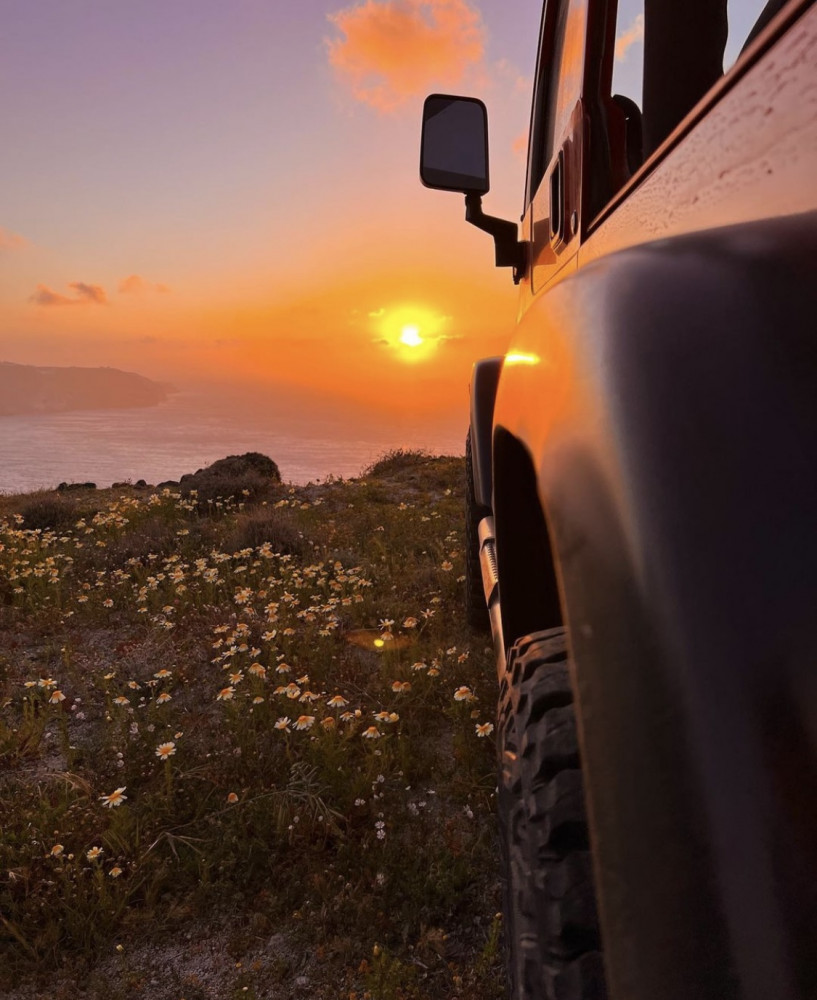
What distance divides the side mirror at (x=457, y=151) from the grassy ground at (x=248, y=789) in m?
2.27

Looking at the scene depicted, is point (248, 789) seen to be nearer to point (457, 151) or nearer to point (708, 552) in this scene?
point (708, 552)

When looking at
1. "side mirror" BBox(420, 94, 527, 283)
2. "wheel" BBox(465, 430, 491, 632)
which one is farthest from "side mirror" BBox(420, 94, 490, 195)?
"wheel" BBox(465, 430, 491, 632)

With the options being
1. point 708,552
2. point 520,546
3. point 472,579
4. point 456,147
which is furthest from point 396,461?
point 708,552

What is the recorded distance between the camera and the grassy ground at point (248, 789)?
6.57 feet

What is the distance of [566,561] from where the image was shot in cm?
82

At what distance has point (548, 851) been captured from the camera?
0.99m

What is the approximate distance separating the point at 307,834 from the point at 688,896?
84.1 inches

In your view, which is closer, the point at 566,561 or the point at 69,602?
the point at 566,561

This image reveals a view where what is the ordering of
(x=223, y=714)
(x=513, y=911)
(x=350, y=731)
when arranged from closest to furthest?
(x=513, y=911), (x=350, y=731), (x=223, y=714)

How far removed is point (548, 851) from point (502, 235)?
2758 millimetres

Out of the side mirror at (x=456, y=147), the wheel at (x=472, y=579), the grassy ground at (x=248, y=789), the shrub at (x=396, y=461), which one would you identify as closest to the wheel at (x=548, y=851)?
the grassy ground at (x=248, y=789)

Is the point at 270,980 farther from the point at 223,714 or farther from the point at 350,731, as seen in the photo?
Answer: the point at 223,714

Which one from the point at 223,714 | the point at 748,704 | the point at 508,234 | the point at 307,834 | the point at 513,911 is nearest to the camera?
the point at 748,704

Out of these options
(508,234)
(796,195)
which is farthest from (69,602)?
(796,195)
